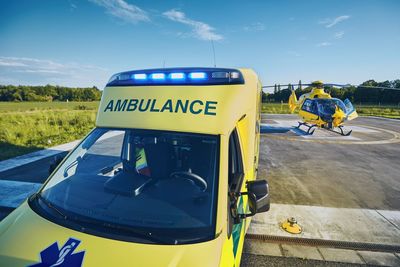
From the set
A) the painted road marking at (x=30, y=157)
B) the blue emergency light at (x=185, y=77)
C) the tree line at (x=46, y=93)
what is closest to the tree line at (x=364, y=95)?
the tree line at (x=46, y=93)

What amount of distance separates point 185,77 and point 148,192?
3.66 ft

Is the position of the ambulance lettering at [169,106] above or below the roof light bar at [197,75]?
below

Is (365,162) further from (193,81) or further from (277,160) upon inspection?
(193,81)

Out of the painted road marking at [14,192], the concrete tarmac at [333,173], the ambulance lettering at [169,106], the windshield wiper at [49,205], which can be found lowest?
the concrete tarmac at [333,173]

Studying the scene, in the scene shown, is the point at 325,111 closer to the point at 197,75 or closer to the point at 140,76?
the point at 197,75

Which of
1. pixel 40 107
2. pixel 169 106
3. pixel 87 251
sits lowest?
pixel 40 107

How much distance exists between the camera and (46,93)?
69938 millimetres

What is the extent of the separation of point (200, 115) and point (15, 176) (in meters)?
6.59

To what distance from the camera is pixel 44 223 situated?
6.23 feet

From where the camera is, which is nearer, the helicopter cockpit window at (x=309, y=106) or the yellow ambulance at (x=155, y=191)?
the yellow ambulance at (x=155, y=191)

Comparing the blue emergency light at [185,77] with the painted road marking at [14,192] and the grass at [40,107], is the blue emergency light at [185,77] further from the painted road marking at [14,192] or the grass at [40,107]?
the grass at [40,107]

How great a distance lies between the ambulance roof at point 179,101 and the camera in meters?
2.18

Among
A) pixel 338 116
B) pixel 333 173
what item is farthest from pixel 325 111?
pixel 333 173

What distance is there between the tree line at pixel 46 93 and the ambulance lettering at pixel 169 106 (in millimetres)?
71895
